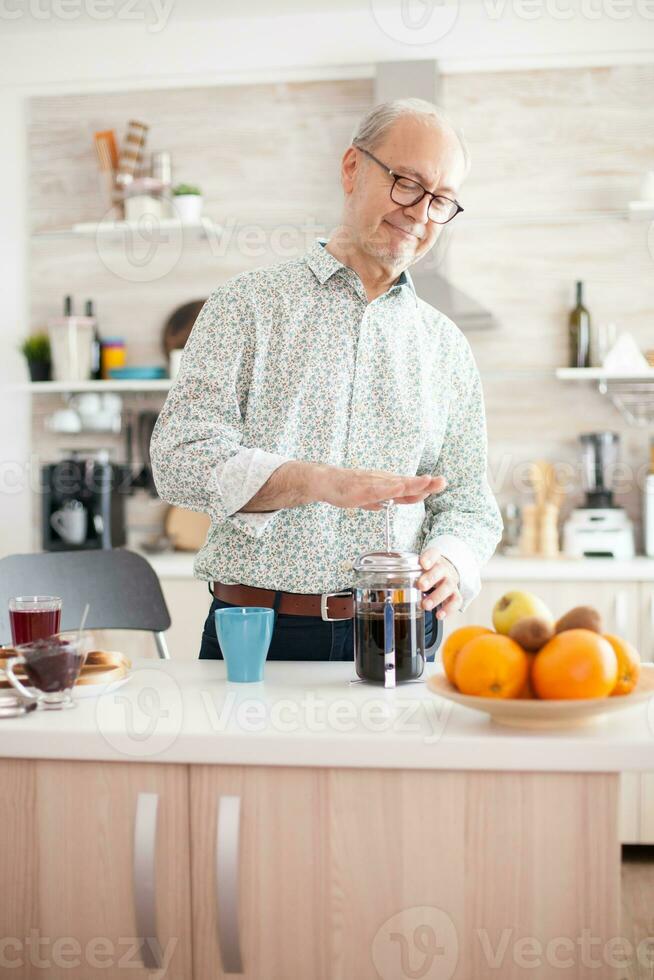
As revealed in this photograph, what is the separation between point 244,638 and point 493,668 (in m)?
0.40

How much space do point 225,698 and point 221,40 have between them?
10.2 ft

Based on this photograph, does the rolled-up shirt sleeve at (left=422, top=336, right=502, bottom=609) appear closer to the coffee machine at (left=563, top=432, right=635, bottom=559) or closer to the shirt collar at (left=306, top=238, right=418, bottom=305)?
the shirt collar at (left=306, top=238, right=418, bottom=305)

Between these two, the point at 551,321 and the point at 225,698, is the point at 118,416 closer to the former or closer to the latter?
the point at 551,321

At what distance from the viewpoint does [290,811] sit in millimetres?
1128

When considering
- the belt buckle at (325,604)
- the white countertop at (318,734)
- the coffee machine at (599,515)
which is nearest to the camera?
the white countertop at (318,734)

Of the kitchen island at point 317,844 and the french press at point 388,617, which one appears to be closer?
the kitchen island at point 317,844

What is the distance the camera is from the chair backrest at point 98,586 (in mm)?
2021

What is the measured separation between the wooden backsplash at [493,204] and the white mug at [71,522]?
0.39m

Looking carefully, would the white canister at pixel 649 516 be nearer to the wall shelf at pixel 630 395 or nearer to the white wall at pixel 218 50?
the wall shelf at pixel 630 395

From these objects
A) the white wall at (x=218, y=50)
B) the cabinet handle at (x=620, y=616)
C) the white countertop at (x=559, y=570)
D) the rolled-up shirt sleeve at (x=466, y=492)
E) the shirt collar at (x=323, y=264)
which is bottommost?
the cabinet handle at (x=620, y=616)

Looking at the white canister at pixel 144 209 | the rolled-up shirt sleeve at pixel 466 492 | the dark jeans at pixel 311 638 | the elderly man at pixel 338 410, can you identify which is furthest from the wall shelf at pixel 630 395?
the dark jeans at pixel 311 638

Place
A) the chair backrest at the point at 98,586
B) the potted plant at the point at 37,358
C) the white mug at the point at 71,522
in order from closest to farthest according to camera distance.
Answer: the chair backrest at the point at 98,586, the white mug at the point at 71,522, the potted plant at the point at 37,358

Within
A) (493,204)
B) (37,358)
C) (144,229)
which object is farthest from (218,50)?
(37,358)

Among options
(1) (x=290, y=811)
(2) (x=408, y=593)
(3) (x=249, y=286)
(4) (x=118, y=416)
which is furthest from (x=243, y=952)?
(4) (x=118, y=416)
